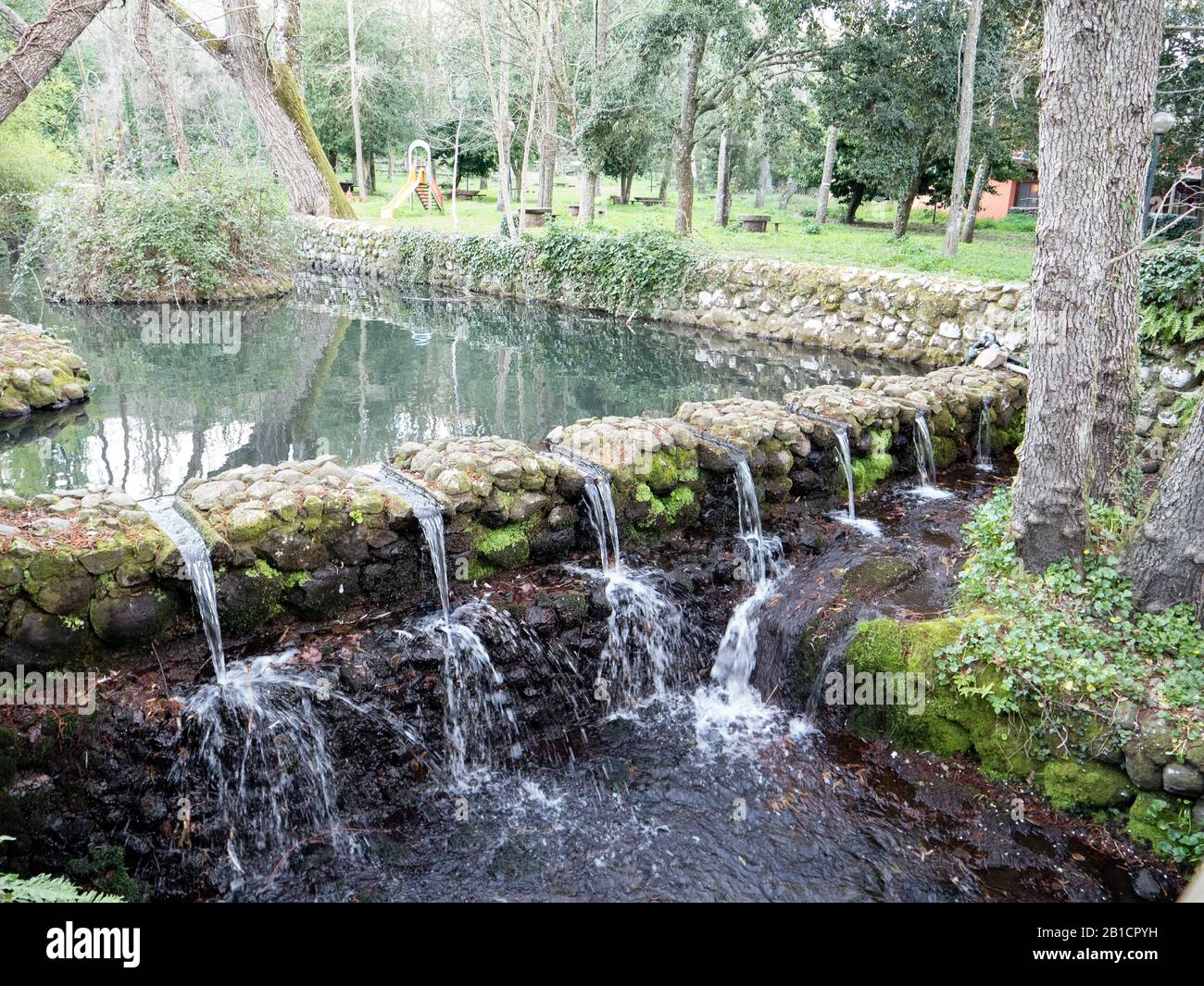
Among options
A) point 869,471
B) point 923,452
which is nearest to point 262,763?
point 869,471

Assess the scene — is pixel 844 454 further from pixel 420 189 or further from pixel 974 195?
pixel 420 189

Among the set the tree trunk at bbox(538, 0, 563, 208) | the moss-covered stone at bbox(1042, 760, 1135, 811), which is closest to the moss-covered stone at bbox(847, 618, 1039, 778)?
the moss-covered stone at bbox(1042, 760, 1135, 811)

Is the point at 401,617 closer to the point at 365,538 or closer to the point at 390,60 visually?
the point at 365,538

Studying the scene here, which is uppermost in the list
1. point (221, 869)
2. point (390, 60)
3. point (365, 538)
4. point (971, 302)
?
point (390, 60)

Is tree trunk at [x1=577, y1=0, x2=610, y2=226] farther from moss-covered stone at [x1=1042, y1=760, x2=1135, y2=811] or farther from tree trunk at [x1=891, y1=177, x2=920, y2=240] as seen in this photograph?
moss-covered stone at [x1=1042, y1=760, x2=1135, y2=811]

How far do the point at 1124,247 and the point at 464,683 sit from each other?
4662 mm

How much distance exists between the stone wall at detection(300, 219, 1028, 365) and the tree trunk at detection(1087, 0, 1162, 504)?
251 inches

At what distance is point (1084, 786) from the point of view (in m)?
4.18

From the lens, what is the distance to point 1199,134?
52.3 feet

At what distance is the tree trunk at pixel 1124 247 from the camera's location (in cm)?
482

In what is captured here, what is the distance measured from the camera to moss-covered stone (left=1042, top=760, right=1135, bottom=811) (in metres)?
4.12

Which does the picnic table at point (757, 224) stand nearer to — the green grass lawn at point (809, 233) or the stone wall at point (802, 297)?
the green grass lawn at point (809, 233)

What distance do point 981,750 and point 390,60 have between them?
116ft
